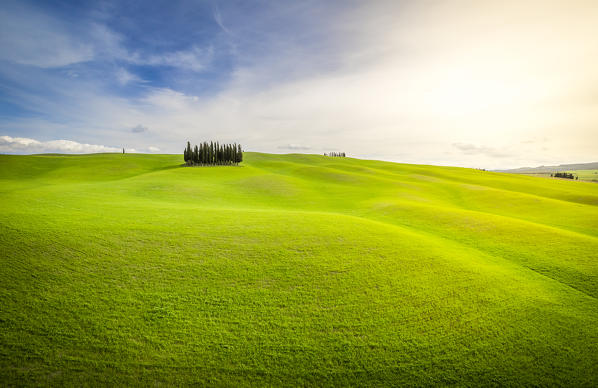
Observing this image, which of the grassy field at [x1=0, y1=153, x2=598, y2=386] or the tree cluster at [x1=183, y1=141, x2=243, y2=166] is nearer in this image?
the grassy field at [x1=0, y1=153, x2=598, y2=386]

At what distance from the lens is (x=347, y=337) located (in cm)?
858

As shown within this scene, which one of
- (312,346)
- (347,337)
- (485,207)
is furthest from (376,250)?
(485,207)

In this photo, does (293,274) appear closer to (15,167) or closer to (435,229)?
(435,229)

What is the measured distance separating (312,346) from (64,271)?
1094 centimetres

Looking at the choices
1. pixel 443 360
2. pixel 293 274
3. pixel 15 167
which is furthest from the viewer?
pixel 15 167

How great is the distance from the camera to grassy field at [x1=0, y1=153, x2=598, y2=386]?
755 centimetres

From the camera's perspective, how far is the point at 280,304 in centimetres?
986

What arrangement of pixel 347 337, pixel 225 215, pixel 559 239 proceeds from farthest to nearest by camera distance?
pixel 225 215, pixel 559 239, pixel 347 337

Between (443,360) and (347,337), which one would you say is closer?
(443,360)

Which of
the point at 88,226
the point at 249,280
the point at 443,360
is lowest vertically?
the point at 443,360

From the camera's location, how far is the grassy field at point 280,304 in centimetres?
755

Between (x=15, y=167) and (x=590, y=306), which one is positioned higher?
(x=15, y=167)

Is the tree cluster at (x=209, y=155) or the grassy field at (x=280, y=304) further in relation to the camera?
the tree cluster at (x=209, y=155)

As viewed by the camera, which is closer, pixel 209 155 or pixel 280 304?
pixel 280 304
